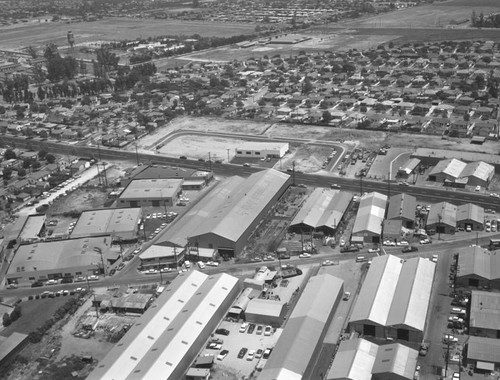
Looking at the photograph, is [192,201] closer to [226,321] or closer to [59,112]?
[226,321]

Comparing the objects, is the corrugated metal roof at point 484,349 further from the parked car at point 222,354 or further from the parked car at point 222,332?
the parked car at point 222,332

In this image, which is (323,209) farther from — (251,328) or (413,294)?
(251,328)

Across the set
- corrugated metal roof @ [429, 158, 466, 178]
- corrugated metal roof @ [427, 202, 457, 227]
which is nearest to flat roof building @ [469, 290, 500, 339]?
corrugated metal roof @ [427, 202, 457, 227]

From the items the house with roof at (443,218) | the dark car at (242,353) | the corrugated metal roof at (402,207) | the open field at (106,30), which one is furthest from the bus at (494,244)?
the open field at (106,30)

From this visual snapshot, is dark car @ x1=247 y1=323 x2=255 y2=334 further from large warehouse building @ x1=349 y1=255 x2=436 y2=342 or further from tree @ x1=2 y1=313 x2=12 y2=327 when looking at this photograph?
tree @ x1=2 y1=313 x2=12 y2=327

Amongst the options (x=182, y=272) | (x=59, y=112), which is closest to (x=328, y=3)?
(x=59, y=112)

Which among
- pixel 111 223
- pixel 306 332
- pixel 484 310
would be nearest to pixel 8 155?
pixel 111 223
